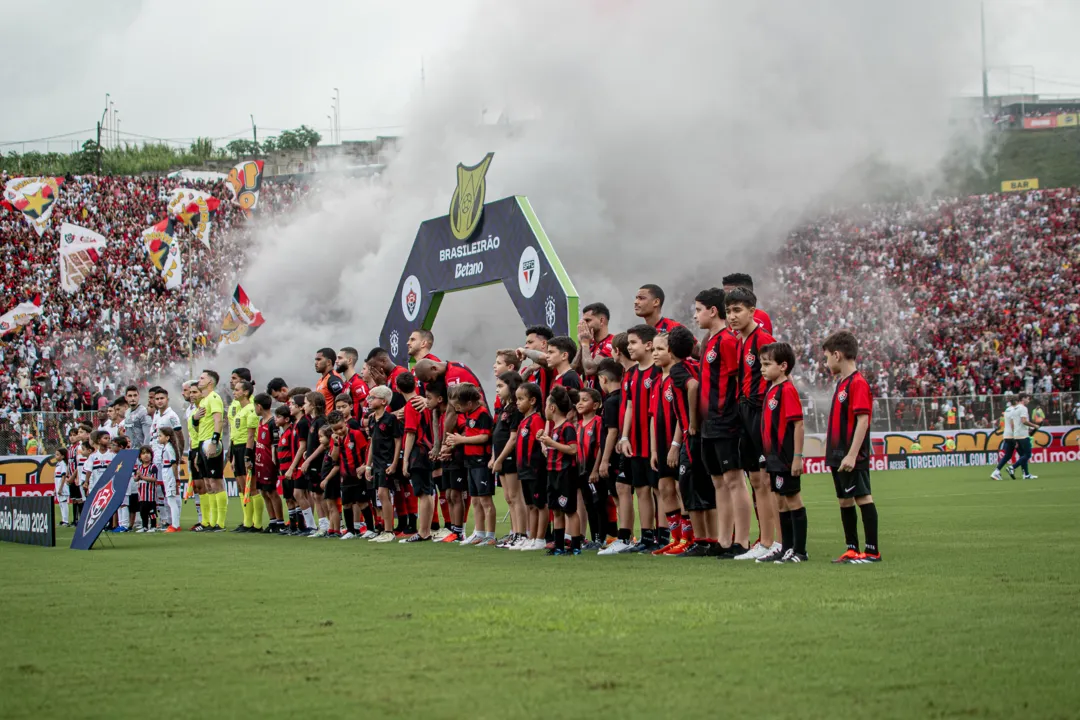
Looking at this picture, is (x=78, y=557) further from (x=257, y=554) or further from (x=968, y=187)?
(x=968, y=187)

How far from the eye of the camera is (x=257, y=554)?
390 inches

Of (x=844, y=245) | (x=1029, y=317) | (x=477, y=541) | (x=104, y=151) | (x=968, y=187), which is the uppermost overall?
(x=104, y=151)

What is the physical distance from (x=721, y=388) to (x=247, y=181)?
34.9 m

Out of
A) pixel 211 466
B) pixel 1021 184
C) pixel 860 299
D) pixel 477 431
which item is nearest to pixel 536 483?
pixel 477 431

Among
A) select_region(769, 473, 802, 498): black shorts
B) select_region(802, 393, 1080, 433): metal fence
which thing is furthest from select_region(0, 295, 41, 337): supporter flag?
select_region(769, 473, 802, 498): black shorts

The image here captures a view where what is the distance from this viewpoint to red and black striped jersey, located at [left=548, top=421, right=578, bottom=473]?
9374 mm

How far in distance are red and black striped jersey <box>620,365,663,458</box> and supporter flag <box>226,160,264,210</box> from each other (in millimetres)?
33069

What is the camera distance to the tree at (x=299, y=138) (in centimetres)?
7394

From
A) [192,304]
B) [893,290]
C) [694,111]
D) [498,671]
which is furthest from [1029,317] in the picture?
[498,671]

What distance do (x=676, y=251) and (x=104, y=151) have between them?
2104 inches

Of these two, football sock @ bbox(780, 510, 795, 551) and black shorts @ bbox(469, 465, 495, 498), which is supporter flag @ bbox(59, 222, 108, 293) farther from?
football sock @ bbox(780, 510, 795, 551)

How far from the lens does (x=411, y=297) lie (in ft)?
63.2

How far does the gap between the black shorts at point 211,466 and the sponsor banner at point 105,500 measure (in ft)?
8.72

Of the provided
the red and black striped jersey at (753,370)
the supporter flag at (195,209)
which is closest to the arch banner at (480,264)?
the red and black striped jersey at (753,370)
